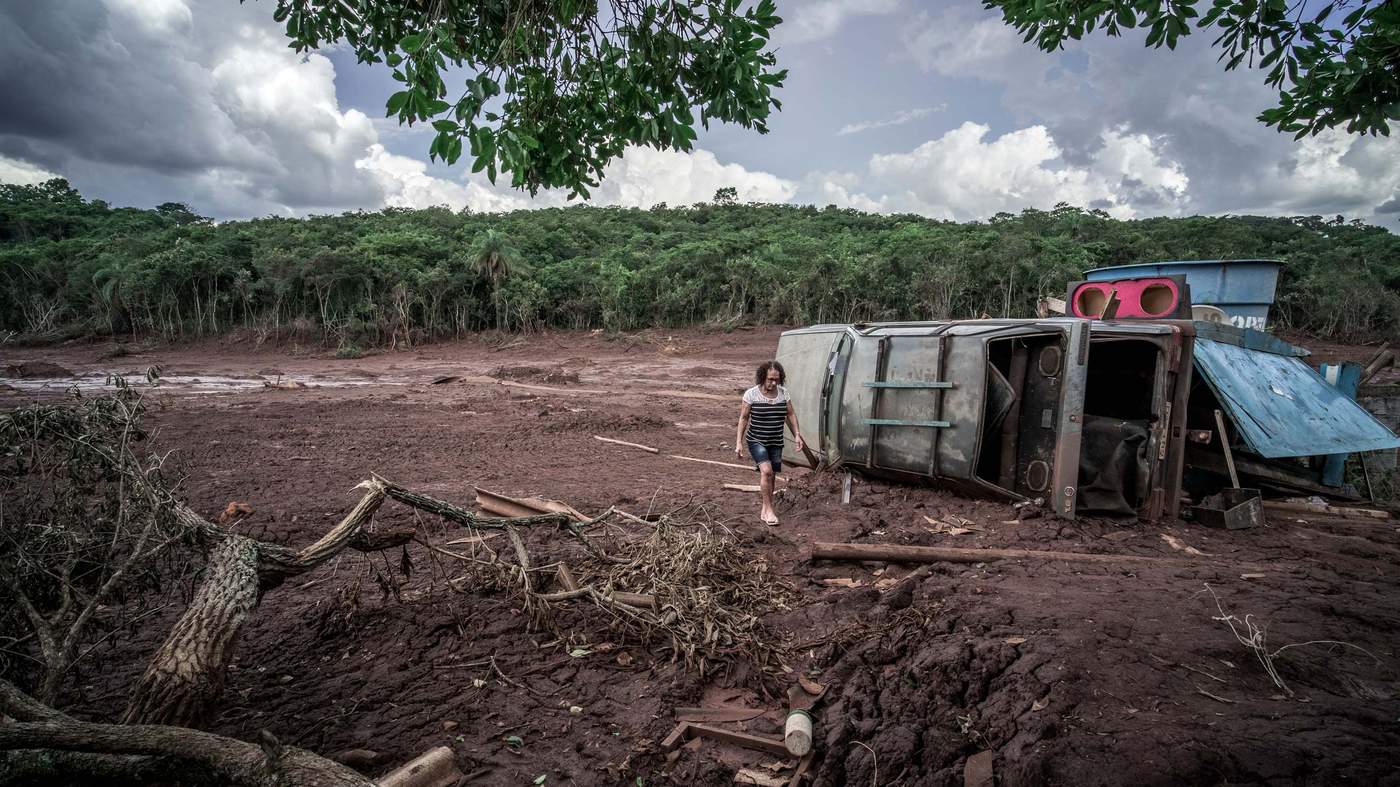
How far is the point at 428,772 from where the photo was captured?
2.70 m

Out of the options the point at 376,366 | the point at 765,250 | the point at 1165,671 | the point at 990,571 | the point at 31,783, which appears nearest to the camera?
the point at 31,783

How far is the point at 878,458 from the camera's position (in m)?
6.99

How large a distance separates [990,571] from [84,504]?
563 cm

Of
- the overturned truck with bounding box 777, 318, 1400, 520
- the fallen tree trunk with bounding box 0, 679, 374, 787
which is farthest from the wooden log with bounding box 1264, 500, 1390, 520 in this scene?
the fallen tree trunk with bounding box 0, 679, 374, 787

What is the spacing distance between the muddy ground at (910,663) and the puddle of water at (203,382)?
11.6 meters

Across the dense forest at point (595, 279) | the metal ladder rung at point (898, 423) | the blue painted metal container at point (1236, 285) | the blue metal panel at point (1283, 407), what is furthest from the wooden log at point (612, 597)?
the dense forest at point (595, 279)

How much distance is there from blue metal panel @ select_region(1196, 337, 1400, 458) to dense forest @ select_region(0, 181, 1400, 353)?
1878 cm

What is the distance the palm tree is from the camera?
3006 cm

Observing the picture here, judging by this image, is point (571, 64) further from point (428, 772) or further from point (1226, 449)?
point (1226, 449)

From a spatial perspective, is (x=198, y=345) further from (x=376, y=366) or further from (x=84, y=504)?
(x=84, y=504)

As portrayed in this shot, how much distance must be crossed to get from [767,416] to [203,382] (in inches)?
769

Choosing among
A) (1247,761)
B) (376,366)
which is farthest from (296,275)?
(1247,761)

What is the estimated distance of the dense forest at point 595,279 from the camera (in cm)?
2634

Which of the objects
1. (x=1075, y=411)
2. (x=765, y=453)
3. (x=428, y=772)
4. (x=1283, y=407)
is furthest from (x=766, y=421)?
(x=1283, y=407)
